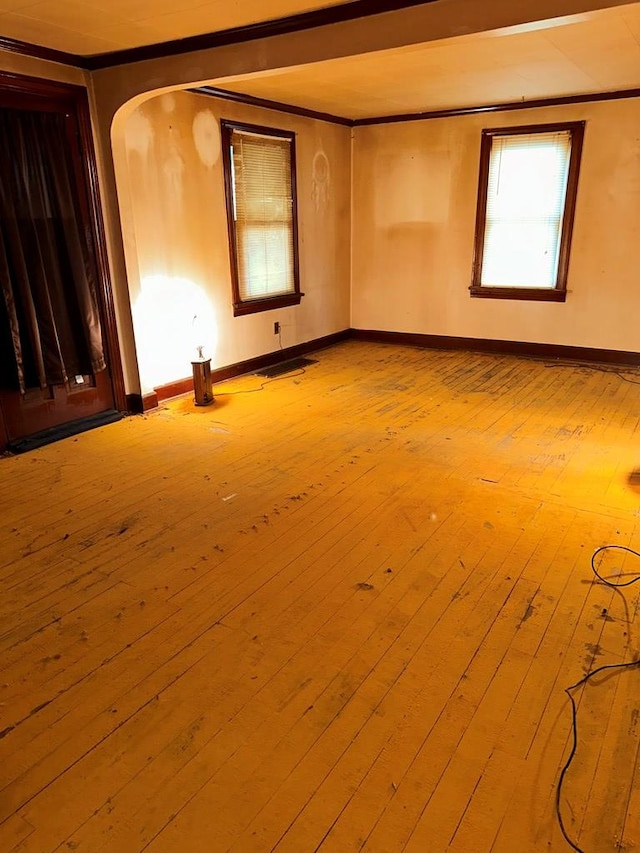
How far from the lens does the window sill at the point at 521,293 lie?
643 cm

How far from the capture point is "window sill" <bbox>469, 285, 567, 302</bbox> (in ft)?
21.1

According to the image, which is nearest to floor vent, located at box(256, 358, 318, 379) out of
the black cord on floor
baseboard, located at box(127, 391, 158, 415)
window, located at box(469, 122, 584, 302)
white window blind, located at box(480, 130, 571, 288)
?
baseboard, located at box(127, 391, 158, 415)

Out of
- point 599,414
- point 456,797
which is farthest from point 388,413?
point 456,797

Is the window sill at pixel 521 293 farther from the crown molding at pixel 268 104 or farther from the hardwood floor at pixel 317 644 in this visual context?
the hardwood floor at pixel 317 644

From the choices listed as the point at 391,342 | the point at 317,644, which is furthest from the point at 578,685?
the point at 391,342

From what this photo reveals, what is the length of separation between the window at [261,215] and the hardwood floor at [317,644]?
7.48 ft

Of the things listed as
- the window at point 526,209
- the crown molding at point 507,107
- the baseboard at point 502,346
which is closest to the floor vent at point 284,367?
the baseboard at point 502,346

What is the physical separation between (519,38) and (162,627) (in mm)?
4018

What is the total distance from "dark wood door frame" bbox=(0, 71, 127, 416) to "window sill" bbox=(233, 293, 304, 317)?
144 centimetres

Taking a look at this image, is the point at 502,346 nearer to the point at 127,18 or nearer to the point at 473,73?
the point at 473,73

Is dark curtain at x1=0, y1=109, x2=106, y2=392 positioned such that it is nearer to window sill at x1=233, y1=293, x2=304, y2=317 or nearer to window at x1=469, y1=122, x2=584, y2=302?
window sill at x1=233, y1=293, x2=304, y2=317

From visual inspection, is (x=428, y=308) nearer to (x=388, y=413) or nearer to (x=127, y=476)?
(x=388, y=413)

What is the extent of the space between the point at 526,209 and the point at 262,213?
9.06 feet

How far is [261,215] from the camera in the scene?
597 centimetres
